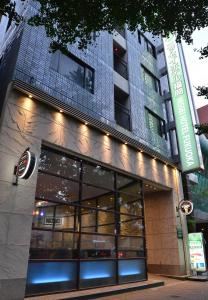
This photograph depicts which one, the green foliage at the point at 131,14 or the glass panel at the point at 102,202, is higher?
the green foliage at the point at 131,14

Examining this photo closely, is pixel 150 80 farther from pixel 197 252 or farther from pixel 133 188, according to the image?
pixel 197 252

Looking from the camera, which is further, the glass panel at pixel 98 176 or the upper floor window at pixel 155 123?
the upper floor window at pixel 155 123

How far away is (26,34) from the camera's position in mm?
11461

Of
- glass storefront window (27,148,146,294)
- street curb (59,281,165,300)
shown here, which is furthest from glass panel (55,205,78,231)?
street curb (59,281,165,300)

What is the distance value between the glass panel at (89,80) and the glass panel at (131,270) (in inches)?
334

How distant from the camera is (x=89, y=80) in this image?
13859mm

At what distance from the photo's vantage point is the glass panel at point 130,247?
12.3m

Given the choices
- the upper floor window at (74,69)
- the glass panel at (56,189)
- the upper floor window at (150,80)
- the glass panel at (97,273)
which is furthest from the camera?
the upper floor window at (150,80)

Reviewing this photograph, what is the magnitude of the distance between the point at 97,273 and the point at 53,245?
2.53 m

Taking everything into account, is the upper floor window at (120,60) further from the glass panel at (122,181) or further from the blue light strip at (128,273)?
the blue light strip at (128,273)

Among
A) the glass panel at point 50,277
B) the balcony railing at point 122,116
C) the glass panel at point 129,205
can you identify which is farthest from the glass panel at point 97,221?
the balcony railing at point 122,116

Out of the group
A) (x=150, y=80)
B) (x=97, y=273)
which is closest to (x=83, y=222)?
(x=97, y=273)

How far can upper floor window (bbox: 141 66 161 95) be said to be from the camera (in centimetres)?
1914

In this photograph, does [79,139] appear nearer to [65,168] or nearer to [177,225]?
[65,168]
